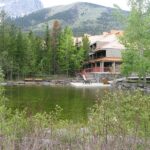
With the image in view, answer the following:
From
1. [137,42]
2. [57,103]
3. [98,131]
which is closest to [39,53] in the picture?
[137,42]

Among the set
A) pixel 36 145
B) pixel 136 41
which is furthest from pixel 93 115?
pixel 136 41

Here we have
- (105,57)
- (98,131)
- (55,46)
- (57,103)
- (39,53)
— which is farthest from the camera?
(39,53)

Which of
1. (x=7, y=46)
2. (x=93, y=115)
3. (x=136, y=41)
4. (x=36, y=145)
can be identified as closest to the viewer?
(x=36, y=145)

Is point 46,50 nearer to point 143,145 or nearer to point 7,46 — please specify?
point 7,46

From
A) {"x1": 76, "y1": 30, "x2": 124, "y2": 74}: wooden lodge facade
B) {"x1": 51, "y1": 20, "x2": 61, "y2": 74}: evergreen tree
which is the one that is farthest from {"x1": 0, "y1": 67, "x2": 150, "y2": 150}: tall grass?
{"x1": 51, "y1": 20, "x2": 61, "y2": 74}: evergreen tree

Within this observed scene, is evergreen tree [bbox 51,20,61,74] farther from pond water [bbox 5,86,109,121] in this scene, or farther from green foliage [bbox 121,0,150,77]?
pond water [bbox 5,86,109,121]

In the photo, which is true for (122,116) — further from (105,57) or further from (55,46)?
(55,46)

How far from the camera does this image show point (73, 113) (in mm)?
21125

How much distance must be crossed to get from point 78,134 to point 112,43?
66.2 metres

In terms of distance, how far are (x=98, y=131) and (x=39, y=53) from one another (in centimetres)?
6328

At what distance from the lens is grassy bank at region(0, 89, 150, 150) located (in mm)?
6641

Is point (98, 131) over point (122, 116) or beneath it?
beneath

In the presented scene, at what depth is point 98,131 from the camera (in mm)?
7328

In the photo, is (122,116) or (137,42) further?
(137,42)
